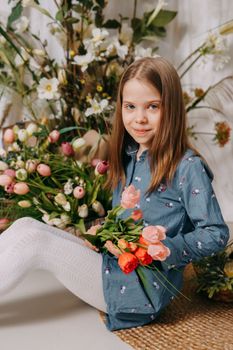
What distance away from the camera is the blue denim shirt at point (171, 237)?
1.45 m

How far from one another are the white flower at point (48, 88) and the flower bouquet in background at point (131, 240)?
3.02ft

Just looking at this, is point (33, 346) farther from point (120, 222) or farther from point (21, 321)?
point (120, 222)

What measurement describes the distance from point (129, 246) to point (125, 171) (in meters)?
0.37

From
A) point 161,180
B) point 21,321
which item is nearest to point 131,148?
point 161,180

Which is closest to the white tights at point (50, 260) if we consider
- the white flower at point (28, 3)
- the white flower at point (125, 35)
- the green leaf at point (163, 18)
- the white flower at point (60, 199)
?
the white flower at point (60, 199)

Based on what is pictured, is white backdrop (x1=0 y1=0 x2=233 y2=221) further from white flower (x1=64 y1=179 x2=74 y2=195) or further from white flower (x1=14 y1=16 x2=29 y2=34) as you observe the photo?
white flower (x1=64 y1=179 x2=74 y2=195)

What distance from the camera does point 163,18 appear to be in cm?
267

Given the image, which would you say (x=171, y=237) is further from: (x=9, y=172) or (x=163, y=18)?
(x=163, y=18)

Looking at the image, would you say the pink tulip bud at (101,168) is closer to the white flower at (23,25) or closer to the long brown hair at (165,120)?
the long brown hair at (165,120)

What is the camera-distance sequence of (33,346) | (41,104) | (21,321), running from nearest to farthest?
(33,346), (21,321), (41,104)

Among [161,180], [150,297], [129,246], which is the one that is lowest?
[150,297]

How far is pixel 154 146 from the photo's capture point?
5.08 ft

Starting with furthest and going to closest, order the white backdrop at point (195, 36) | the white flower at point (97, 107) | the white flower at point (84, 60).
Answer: the white backdrop at point (195, 36) → the white flower at point (84, 60) → the white flower at point (97, 107)

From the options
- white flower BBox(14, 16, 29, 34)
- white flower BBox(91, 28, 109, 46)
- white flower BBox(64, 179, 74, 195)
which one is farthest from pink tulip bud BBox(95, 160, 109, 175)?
white flower BBox(14, 16, 29, 34)
